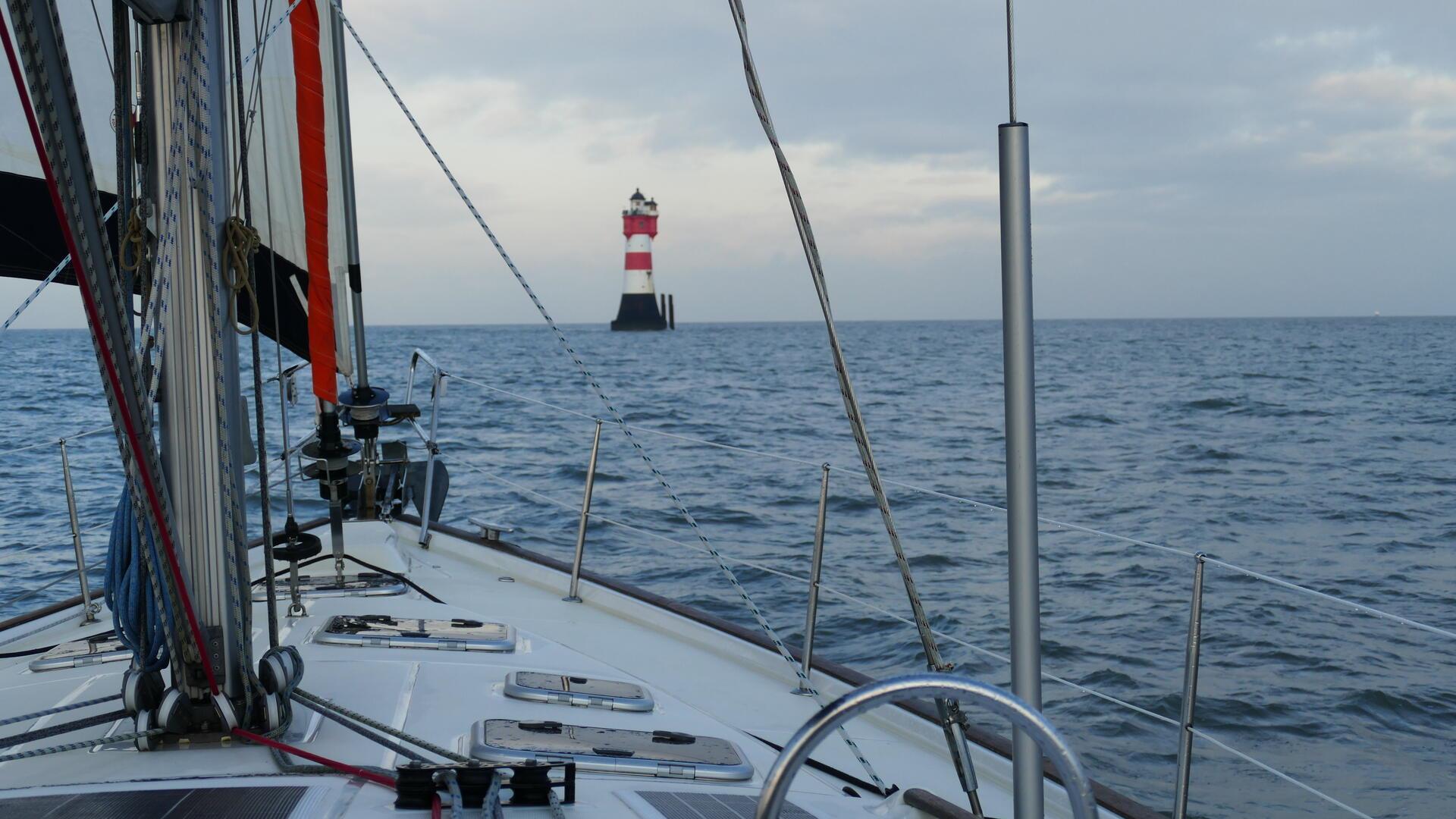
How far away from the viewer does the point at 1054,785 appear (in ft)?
7.38

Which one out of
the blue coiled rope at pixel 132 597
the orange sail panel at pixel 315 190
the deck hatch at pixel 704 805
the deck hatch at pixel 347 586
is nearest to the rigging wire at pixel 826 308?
the deck hatch at pixel 704 805

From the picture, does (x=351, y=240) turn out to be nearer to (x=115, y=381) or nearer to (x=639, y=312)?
(x=115, y=381)

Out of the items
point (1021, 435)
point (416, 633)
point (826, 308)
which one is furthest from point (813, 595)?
point (1021, 435)

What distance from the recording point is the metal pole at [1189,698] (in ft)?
6.48

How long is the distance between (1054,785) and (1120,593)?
152 inches

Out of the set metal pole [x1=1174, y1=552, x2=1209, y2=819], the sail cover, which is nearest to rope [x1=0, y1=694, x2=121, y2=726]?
the sail cover

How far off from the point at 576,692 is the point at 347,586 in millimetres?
1139

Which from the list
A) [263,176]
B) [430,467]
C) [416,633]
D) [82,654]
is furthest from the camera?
[430,467]

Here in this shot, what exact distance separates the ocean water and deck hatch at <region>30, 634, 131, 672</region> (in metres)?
1.11

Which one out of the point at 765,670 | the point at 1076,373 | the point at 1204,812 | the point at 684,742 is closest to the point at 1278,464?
the point at 1204,812

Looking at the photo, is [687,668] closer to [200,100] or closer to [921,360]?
[200,100]

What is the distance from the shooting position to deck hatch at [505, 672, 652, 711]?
229cm

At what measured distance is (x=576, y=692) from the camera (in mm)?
2332

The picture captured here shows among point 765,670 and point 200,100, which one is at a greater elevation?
point 200,100
